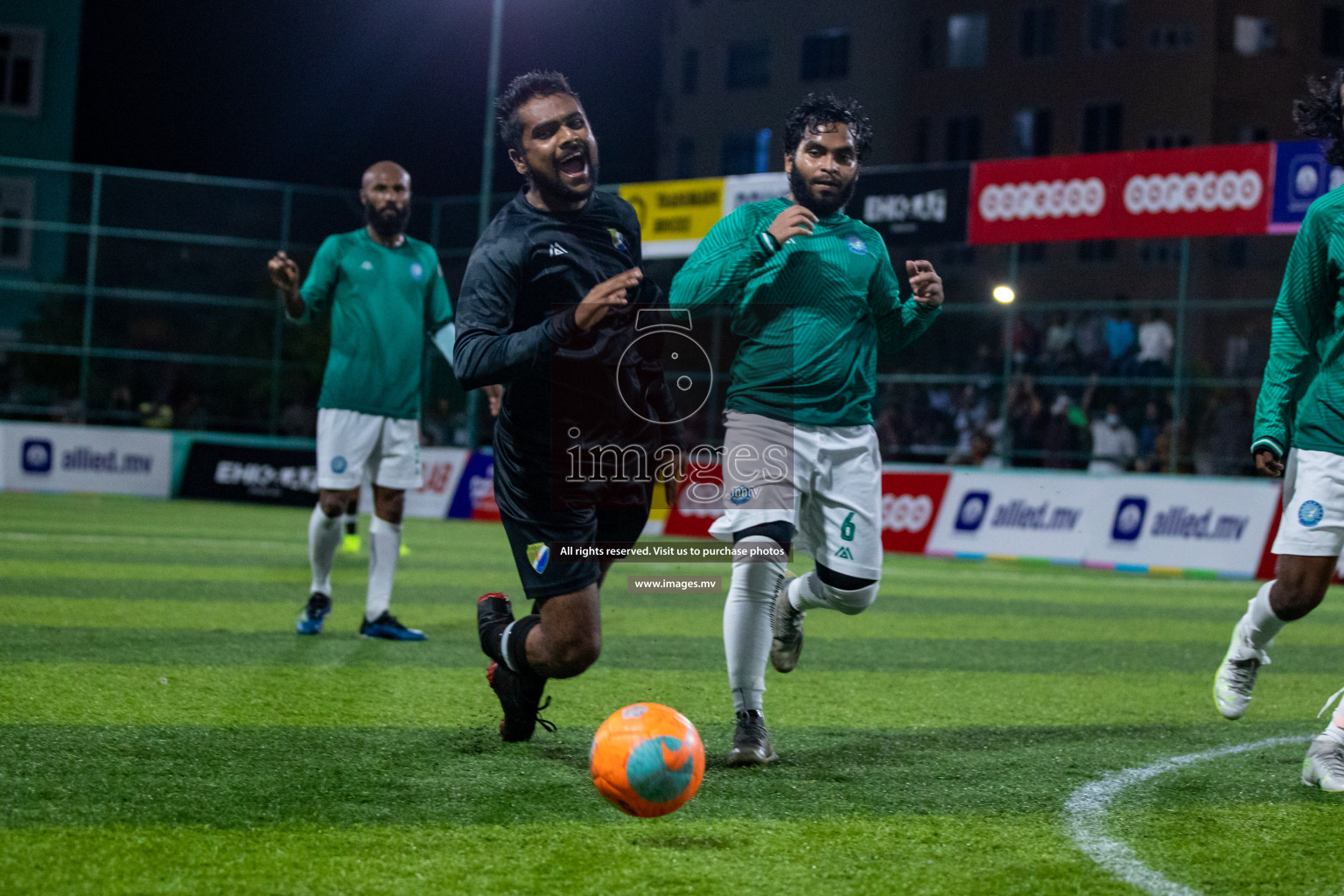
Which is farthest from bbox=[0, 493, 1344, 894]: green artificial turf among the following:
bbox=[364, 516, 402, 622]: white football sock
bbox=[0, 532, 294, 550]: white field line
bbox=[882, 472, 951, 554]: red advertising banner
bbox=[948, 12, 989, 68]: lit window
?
bbox=[948, 12, 989, 68]: lit window

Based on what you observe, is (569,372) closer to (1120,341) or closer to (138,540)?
(138,540)

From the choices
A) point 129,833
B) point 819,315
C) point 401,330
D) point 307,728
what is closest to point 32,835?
point 129,833

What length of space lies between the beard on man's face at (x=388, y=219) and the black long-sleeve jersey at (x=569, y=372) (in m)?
3.34

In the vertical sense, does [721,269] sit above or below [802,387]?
above

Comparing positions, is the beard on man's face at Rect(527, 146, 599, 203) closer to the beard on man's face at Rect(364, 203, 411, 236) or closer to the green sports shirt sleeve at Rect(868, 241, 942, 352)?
the green sports shirt sleeve at Rect(868, 241, 942, 352)

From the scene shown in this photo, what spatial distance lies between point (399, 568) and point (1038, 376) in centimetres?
970

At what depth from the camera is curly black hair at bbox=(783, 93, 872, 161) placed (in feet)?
16.3

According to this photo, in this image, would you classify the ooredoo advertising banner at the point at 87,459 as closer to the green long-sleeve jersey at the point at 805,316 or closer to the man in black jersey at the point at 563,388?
the green long-sleeve jersey at the point at 805,316

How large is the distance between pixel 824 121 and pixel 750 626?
183cm

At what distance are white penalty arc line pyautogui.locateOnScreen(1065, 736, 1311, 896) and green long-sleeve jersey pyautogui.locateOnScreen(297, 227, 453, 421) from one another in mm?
4550

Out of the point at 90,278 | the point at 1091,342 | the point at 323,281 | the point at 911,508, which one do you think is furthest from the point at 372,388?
the point at 90,278

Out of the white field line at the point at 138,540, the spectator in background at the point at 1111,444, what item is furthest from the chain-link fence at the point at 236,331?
the white field line at the point at 138,540

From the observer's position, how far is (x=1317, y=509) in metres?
4.47

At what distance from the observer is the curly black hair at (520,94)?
444cm
